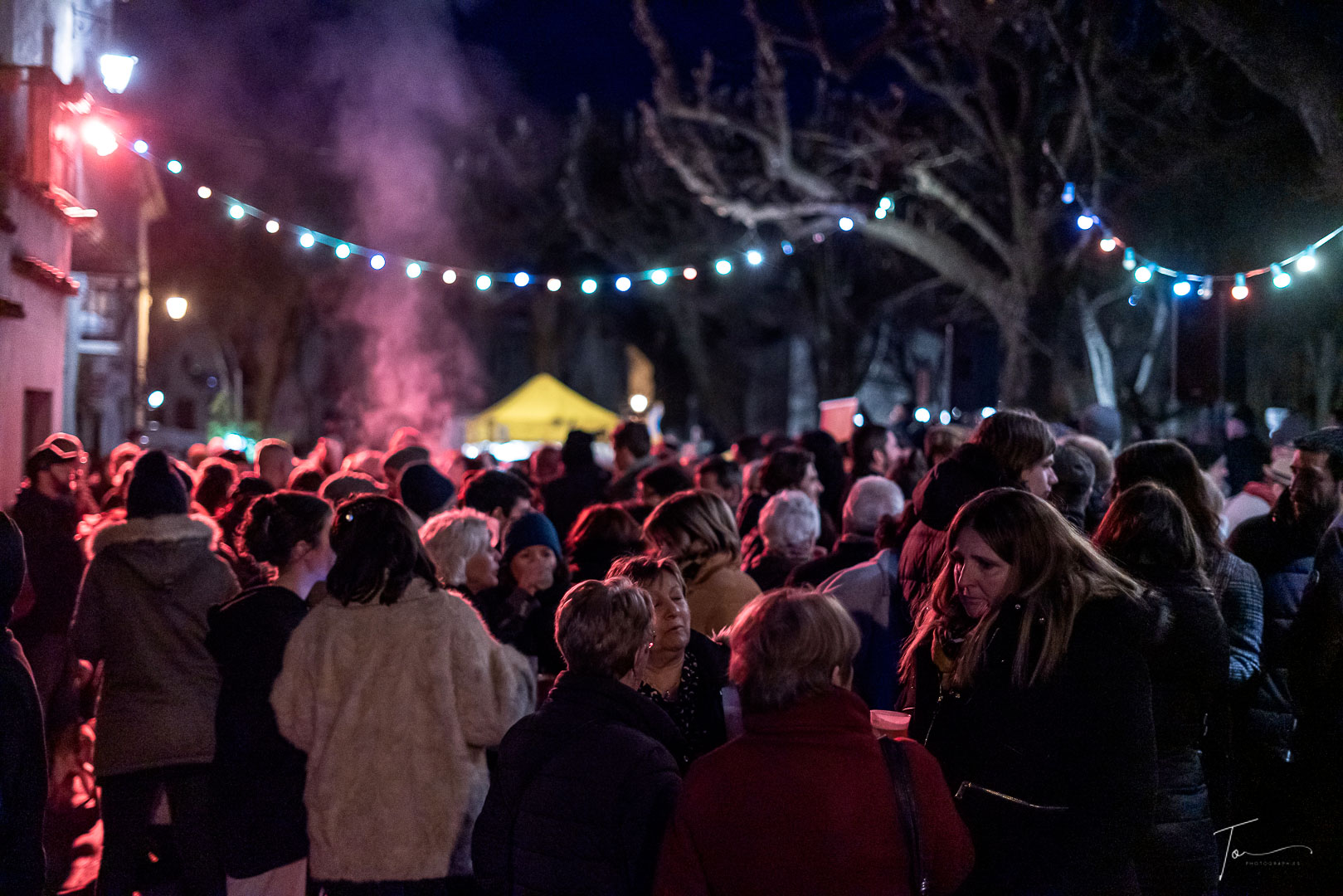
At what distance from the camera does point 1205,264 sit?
707 inches

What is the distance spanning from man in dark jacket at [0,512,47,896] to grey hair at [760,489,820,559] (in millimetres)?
3027

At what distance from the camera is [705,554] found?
4570 mm

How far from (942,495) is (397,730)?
71.9 inches

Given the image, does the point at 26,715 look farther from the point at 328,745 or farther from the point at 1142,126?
the point at 1142,126

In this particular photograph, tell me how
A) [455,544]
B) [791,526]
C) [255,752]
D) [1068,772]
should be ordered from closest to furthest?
[1068,772], [255,752], [455,544], [791,526]

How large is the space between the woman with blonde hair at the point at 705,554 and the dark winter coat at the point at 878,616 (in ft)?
1.24

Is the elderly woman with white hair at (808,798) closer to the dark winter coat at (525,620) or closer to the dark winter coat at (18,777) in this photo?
the dark winter coat at (18,777)

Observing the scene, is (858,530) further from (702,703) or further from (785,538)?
(702,703)

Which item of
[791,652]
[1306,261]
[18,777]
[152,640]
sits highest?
[1306,261]

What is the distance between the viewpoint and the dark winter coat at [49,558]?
20.2ft

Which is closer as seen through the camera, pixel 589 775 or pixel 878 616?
pixel 589 775

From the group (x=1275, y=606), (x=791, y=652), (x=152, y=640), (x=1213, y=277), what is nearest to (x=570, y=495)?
(x=152, y=640)

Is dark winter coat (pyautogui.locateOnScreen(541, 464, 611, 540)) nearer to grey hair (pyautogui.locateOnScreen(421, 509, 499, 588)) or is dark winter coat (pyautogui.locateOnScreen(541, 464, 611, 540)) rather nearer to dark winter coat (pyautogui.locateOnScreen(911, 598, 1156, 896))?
grey hair (pyautogui.locateOnScreen(421, 509, 499, 588))

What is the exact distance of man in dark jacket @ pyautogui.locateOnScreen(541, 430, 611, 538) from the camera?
842cm
